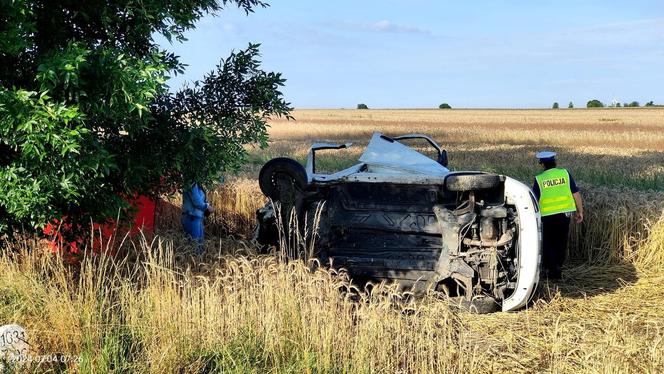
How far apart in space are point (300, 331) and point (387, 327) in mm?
609

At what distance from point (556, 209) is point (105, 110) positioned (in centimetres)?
543

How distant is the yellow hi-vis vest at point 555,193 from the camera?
8.25 meters

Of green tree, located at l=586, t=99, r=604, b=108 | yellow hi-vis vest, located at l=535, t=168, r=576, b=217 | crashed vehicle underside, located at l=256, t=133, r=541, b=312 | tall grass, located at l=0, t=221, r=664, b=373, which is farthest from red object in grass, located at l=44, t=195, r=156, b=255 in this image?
green tree, located at l=586, t=99, r=604, b=108

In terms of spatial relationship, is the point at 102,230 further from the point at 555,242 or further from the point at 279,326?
the point at 555,242

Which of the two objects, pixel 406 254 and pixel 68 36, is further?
pixel 406 254

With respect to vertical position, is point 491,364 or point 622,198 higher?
point 622,198

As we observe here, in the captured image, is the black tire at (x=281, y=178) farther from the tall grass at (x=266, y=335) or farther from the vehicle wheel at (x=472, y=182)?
the tall grass at (x=266, y=335)

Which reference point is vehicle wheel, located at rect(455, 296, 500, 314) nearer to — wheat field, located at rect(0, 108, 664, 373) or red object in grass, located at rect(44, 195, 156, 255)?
wheat field, located at rect(0, 108, 664, 373)

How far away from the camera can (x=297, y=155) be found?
22047 millimetres

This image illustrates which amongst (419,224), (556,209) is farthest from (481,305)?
(556,209)

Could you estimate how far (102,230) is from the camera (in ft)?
24.3

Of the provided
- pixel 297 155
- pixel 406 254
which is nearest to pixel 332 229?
pixel 406 254

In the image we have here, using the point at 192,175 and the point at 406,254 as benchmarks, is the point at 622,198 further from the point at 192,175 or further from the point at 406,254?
the point at 192,175

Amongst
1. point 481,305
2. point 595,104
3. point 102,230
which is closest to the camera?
point 481,305
